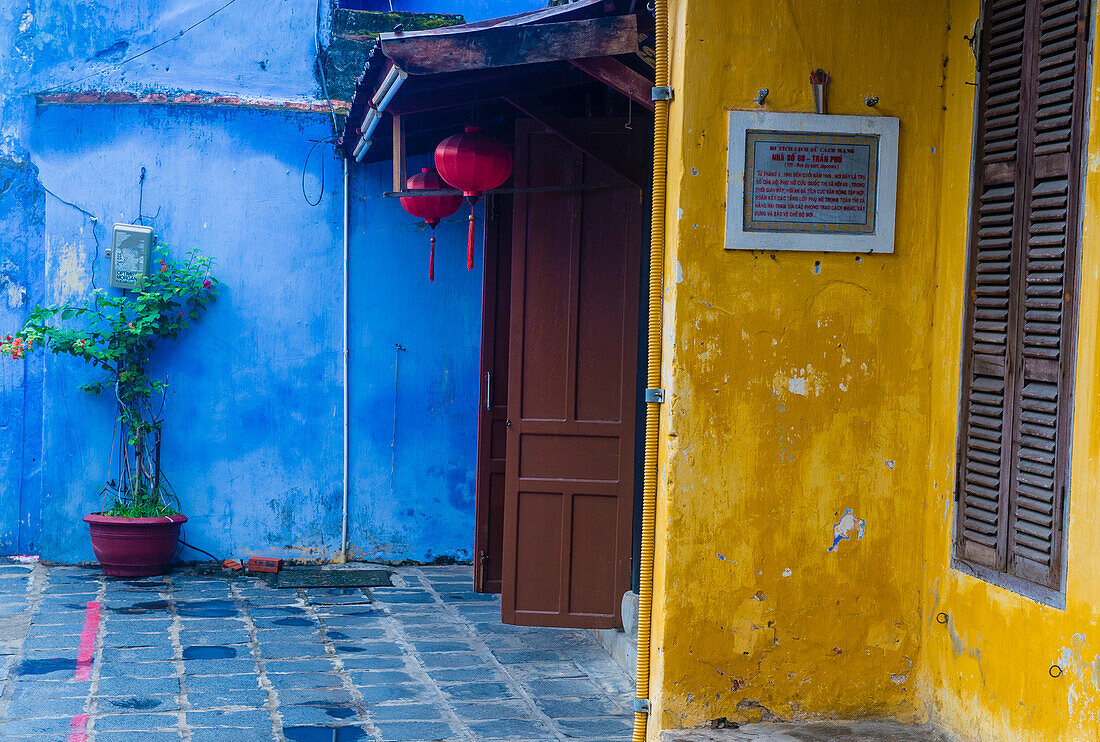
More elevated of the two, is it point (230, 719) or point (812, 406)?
point (812, 406)

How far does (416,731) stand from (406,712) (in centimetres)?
24

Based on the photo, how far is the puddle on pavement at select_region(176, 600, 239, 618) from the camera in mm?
6137

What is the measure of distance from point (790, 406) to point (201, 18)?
5.97 metres

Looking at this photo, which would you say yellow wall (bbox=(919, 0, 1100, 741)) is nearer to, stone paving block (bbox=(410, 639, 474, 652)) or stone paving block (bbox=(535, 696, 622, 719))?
stone paving block (bbox=(535, 696, 622, 719))

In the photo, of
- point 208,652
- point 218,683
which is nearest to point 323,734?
point 218,683

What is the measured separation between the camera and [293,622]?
6062 mm

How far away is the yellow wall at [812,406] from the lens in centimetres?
343

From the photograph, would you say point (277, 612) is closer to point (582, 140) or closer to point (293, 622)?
point (293, 622)

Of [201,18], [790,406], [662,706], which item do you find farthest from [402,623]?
[201,18]

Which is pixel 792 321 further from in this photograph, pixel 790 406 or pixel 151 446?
pixel 151 446

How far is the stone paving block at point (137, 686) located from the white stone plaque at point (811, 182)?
332cm

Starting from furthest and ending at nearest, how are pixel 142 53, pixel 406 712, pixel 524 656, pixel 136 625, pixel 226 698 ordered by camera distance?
pixel 142 53 → pixel 136 625 → pixel 524 656 → pixel 226 698 → pixel 406 712

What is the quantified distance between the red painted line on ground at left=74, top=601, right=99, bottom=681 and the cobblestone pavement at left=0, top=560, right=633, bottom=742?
1 cm

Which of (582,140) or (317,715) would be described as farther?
(582,140)
